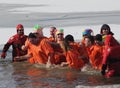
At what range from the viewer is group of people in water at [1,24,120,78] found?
29.1 ft

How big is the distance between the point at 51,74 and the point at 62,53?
3.15 ft

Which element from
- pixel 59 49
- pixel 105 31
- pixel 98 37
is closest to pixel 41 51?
pixel 59 49

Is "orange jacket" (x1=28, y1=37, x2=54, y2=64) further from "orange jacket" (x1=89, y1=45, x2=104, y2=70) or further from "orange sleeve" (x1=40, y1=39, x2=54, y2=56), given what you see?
"orange jacket" (x1=89, y1=45, x2=104, y2=70)

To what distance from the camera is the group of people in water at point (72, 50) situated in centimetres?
886

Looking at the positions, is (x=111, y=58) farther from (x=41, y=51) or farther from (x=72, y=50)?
(x=41, y=51)

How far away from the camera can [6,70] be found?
10.7 metres

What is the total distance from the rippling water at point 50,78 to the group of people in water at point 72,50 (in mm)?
192

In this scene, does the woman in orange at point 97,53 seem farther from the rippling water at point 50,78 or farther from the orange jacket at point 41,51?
the orange jacket at point 41,51

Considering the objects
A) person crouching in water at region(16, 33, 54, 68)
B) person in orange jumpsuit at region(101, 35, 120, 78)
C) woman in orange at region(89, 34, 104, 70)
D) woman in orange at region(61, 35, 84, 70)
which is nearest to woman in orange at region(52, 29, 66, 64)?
person crouching in water at region(16, 33, 54, 68)

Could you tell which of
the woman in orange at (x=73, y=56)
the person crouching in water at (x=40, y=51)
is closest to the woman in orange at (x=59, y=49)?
the person crouching in water at (x=40, y=51)

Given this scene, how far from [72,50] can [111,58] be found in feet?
4.25

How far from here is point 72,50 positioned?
9914mm

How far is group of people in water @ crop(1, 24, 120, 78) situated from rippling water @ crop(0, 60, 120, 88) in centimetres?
19

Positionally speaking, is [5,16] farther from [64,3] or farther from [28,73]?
[28,73]
